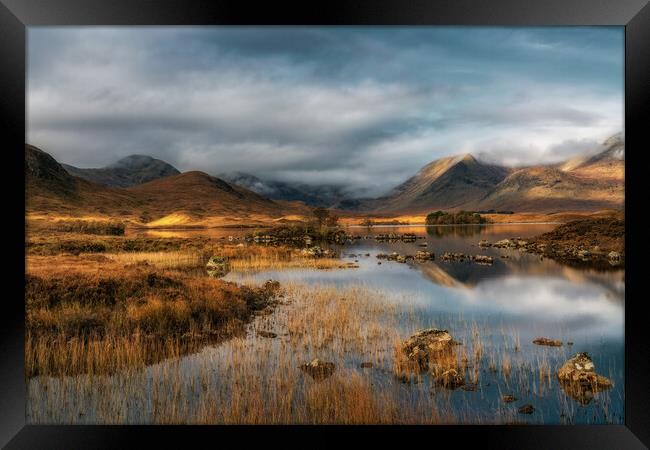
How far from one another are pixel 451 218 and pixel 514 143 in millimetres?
22417

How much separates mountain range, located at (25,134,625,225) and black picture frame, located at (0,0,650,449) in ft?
43.9

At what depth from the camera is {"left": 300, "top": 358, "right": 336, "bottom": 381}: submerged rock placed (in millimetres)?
6668

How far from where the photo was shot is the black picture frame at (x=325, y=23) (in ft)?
15.8

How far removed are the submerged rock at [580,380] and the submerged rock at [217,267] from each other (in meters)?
13.0

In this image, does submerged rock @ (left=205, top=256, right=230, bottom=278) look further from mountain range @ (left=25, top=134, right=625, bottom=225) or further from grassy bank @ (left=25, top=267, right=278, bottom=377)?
grassy bank @ (left=25, top=267, right=278, bottom=377)

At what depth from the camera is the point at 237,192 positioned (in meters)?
34.0

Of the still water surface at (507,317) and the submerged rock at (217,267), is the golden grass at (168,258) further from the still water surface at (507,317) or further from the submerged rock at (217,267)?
the still water surface at (507,317)

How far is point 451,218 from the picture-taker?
3728 cm

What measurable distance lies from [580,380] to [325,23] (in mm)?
6609

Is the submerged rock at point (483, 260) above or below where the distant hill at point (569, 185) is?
below

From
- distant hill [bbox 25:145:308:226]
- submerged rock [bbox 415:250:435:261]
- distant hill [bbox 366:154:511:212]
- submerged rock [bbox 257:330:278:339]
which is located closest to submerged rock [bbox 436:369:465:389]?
submerged rock [bbox 257:330:278:339]

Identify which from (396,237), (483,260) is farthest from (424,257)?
(396,237)

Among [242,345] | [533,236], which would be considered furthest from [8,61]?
[533,236]

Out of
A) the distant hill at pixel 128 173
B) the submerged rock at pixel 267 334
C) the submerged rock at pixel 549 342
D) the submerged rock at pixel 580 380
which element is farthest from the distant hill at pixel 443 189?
the submerged rock at pixel 580 380
